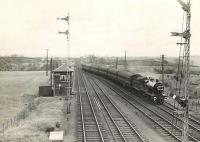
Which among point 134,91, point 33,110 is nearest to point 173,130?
point 33,110

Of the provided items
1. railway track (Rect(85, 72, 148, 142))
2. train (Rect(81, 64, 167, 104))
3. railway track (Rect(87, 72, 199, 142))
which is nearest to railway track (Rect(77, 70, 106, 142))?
railway track (Rect(85, 72, 148, 142))

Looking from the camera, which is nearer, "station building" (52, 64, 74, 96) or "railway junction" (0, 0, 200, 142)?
"railway junction" (0, 0, 200, 142)

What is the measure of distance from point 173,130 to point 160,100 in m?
14.2

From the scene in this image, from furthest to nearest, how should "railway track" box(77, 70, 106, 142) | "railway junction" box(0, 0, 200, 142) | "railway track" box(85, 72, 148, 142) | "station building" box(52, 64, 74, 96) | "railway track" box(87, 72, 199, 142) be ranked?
"station building" box(52, 64, 74, 96)
"railway track" box(87, 72, 199, 142)
"railway track" box(85, 72, 148, 142)
"railway track" box(77, 70, 106, 142)
"railway junction" box(0, 0, 200, 142)

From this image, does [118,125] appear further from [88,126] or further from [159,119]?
[159,119]

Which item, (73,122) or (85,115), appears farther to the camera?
(85,115)

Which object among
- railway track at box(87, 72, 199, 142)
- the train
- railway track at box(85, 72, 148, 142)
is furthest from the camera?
the train

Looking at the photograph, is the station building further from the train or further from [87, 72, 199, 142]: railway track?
the train

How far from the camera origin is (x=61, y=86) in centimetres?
5372

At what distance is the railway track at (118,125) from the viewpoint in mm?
A: 28659

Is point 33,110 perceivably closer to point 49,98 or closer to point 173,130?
point 49,98

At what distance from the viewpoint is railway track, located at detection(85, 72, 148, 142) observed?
1128 inches

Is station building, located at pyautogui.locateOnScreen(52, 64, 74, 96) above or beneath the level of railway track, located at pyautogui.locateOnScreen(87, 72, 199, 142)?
above

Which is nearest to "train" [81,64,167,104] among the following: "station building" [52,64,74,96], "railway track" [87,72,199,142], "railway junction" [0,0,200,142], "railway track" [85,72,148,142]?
"railway junction" [0,0,200,142]
